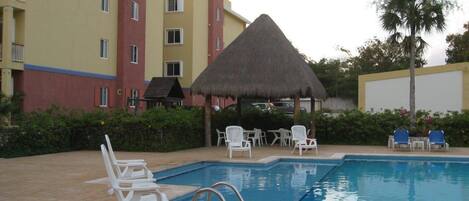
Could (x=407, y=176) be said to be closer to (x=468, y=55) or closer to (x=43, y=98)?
(x=43, y=98)

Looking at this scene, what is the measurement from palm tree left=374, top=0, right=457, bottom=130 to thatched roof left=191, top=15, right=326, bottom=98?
4390 millimetres

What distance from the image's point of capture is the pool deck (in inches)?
334

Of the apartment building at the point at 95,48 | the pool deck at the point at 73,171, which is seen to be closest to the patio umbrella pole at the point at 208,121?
the pool deck at the point at 73,171

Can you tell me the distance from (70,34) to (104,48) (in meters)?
3.12

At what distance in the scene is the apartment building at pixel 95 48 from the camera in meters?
21.3

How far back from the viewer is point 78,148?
17.9m

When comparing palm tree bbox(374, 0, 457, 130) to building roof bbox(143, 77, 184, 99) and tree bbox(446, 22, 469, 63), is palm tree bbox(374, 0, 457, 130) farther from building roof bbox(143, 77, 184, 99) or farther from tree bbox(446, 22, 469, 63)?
tree bbox(446, 22, 469, 63)

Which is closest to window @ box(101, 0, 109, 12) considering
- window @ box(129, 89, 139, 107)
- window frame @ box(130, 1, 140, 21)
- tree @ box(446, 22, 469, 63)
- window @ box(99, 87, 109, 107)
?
window frame @ box(130, 1, 140, 21)

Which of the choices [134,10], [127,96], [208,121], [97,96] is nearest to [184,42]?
[134,10]

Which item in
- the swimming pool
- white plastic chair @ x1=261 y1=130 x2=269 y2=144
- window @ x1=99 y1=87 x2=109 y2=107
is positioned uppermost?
window @ x1=99 y1=87 x2=109 y2=107

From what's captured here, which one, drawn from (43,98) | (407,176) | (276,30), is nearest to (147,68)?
(43,98)

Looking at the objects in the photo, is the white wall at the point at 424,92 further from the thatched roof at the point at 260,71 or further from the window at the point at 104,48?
the window at the point at 104,48

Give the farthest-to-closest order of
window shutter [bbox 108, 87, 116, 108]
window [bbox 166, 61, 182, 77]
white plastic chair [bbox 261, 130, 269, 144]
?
window [bbox 166, 61, 182, 77] → window shutter [bbox 108, 87, 116, 108] → white plastic chair [bbox 261, 130, 269, 144]

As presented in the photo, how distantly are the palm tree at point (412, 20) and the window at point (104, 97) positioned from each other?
537 inches
